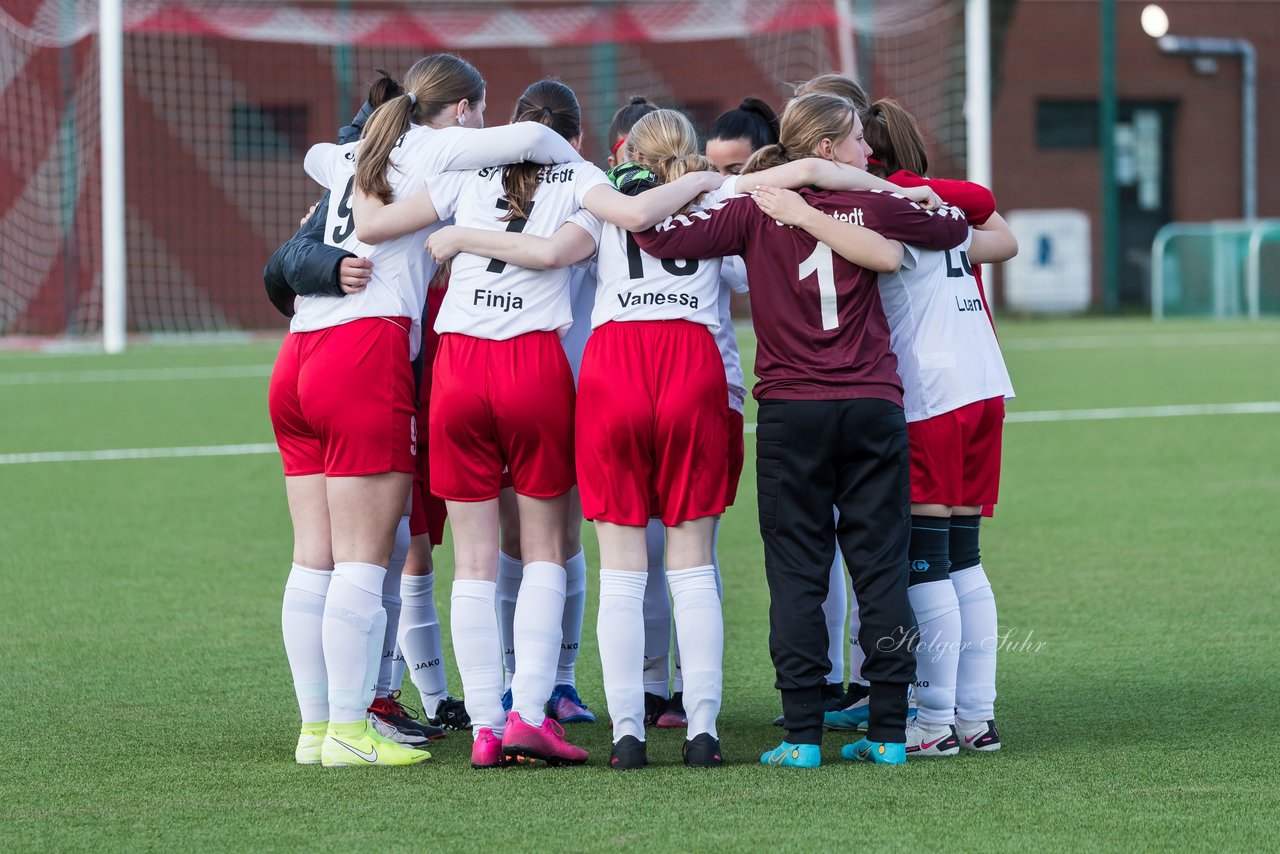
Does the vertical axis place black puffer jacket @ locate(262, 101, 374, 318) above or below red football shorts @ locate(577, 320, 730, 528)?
above

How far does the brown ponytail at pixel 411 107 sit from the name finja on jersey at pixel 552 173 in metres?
0.23

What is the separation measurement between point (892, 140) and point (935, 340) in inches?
22.6

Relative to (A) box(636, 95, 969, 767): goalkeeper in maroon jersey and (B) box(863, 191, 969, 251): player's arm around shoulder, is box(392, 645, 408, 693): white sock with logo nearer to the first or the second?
(A) box(636, 95, 969, 767): goalkeeper in maroon jersey

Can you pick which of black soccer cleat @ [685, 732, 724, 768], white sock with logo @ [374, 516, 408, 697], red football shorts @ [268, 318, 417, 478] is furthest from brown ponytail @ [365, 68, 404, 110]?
black soccer cleat @ [685, 732, 724, 768]

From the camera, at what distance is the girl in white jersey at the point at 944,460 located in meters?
4.11

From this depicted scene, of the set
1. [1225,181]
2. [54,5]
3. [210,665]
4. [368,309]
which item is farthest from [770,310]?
[1225,181]

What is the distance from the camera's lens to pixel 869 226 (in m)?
3.92

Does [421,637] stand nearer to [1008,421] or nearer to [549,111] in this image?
[549,111]

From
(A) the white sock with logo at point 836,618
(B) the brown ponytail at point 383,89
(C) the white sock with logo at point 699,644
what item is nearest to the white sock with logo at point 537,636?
(C) the white sock with logo at point 699,644

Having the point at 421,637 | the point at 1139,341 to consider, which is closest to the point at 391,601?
the point at 421,637

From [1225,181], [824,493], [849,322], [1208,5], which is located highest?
[1208,5]

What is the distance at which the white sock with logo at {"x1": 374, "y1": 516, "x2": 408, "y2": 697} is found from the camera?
14.7 feet

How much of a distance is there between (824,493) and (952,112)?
20.8 m

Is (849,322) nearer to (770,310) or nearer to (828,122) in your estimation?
(770,310)
